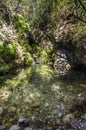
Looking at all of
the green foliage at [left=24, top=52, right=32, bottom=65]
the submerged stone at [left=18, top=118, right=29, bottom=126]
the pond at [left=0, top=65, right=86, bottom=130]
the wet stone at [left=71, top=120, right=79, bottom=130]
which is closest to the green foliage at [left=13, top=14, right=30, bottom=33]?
the green foliage at [left=24, top=52, right=32, bottom=65]

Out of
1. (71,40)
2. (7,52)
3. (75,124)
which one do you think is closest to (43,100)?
(75,124)

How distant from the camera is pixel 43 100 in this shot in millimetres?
9375

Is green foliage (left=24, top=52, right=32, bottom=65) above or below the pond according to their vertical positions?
below

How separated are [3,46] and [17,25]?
4.77 m

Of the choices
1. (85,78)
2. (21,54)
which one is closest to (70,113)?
(85,78)

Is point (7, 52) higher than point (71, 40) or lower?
lower

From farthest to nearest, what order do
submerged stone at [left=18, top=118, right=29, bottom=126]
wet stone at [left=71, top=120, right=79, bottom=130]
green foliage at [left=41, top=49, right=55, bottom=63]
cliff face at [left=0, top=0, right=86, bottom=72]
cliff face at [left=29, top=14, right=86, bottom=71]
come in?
green foliage at [left=41, top=49, right=55, bottom=63] < cliff face at [left=0, top=0, right=86, bottom=72] < cliff face at [left=29, top=14, right=86, bottom=71] < submerged stone at [left=18, top=118, right=29, bottom=126] < wet stone at [left=71, top=120, right=79, bottom=130]

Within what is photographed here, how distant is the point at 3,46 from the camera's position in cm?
1905

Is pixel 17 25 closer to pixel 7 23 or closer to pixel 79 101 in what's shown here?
pixel 7 23

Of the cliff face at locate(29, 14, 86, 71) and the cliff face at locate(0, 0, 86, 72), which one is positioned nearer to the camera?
the cliff face at locate(29, 14, 86, 71)

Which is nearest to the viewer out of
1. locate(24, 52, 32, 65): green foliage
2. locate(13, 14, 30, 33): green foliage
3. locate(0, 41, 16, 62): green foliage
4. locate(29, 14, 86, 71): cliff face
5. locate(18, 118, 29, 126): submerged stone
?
locate(18, 118, 29, 126): submerged stone

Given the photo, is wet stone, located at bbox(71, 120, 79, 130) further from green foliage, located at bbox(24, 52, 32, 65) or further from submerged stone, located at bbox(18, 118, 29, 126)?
green foliage, located at bbox(24, 52, 32, 65)

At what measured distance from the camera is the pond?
7566 millimetres

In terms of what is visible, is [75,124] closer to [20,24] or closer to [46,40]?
[46,40]
